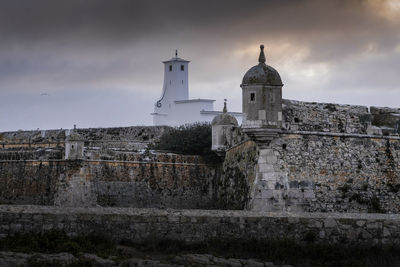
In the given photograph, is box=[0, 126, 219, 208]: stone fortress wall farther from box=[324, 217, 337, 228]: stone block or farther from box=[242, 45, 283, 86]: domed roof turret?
box=[324, 217, 337, 228]: stone block

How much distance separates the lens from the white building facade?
7100cm

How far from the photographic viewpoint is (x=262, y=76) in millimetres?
30281

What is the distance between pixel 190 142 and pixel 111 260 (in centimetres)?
2313

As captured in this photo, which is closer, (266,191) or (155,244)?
(155,244)

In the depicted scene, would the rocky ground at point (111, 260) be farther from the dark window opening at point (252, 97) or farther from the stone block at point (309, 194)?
the dark window opening at point (252, 97)

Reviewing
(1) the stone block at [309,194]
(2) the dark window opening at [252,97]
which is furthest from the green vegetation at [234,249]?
(2) the dark window opening at [252,97]

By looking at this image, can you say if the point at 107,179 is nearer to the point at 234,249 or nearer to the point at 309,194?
the point at 309,194

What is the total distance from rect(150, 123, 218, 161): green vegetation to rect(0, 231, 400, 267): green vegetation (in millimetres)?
18646

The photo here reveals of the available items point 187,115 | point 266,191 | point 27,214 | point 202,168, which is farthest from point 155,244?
point 187,115

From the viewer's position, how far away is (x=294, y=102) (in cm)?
3117

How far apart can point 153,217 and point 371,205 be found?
11.9 m

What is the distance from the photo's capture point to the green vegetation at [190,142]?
42000 mm

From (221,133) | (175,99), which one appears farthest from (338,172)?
(175,99)

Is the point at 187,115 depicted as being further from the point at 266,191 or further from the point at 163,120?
the point at 266,191
